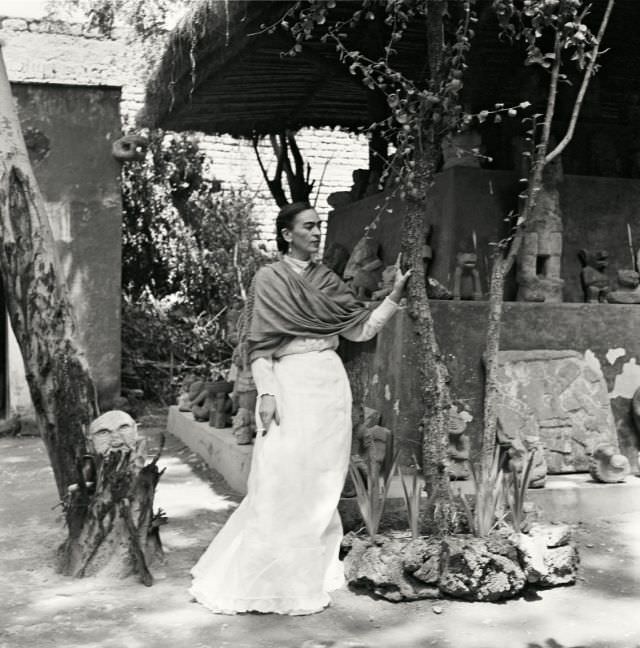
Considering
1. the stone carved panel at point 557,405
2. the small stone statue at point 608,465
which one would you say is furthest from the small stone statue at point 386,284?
the small stone statue at point 608,465

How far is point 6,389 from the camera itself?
28.9 ft

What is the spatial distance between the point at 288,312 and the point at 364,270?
2366 millimetres

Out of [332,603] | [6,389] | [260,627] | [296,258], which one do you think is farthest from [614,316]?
[6,389]

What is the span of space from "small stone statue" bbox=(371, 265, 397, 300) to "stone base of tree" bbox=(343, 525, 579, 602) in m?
2.07

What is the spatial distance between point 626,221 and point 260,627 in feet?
13.8

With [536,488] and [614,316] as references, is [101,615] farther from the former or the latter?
[614,316]

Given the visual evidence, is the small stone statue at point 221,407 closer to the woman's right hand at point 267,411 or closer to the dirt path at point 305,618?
the dirt path at point 305,618

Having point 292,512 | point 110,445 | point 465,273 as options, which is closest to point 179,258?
point 465,273

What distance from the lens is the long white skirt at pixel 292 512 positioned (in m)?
3.66

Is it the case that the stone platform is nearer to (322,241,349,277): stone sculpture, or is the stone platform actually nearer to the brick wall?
(322,241,349,277): stone sculpture

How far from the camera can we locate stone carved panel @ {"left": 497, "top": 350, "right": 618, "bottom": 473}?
5.32 m

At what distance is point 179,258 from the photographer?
38.5 ft

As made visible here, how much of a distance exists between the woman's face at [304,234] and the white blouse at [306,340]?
0.05 m

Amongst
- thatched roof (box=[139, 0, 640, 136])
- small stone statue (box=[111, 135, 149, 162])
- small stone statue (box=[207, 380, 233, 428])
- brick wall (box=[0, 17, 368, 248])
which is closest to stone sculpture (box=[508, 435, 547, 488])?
thatched roof (box=[139, 0, 640, 136])
